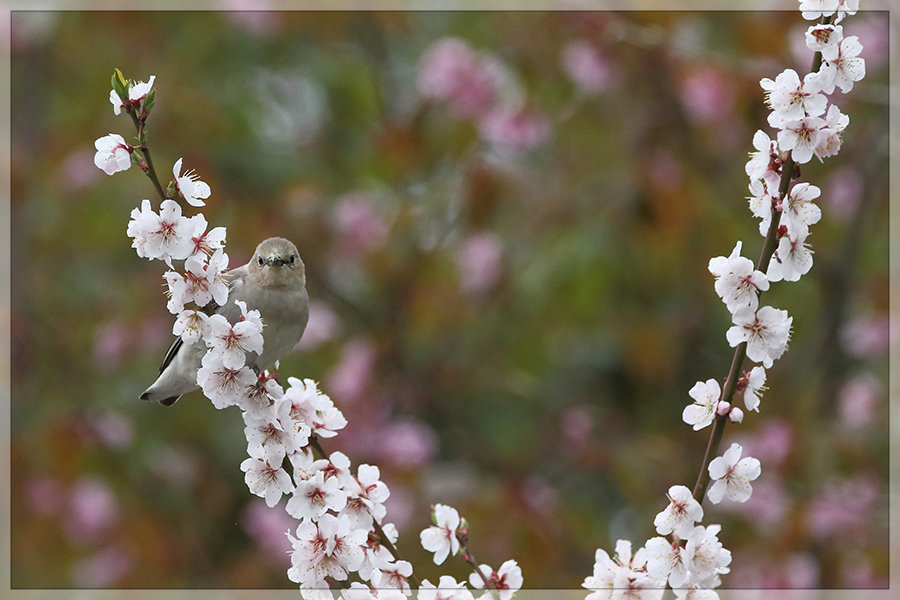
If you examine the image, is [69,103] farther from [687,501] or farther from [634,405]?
[687,501]

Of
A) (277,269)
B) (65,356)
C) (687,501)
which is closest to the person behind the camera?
(687,501)

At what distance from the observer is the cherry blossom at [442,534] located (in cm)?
177

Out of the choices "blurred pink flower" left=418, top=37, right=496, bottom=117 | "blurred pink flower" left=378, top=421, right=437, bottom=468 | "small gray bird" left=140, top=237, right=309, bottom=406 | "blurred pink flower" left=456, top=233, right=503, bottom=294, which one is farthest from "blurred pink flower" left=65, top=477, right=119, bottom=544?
"small gray bird" left=140, top=237, right=309, bottom=406

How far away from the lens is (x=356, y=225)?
487cm

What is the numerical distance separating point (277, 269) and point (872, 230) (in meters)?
3.56

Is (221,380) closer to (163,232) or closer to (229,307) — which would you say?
(163,232)

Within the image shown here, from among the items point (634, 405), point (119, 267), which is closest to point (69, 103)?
point (119, 267)

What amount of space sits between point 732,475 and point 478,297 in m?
3.02

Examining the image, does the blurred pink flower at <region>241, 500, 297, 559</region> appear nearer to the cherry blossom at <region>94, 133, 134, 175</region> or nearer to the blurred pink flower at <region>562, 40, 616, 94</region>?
the blurred pink flower at <region>562, 40, 616, 94</region>

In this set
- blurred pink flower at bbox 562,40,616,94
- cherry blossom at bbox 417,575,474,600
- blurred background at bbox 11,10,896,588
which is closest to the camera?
cherry blossom at bbox 417,575,474,600

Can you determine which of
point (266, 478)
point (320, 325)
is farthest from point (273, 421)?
point (320, 325)

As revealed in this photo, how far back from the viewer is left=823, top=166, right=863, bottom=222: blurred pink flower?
484 cm

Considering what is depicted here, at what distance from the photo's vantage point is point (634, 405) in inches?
205

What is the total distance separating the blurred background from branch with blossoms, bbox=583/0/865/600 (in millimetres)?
2308
